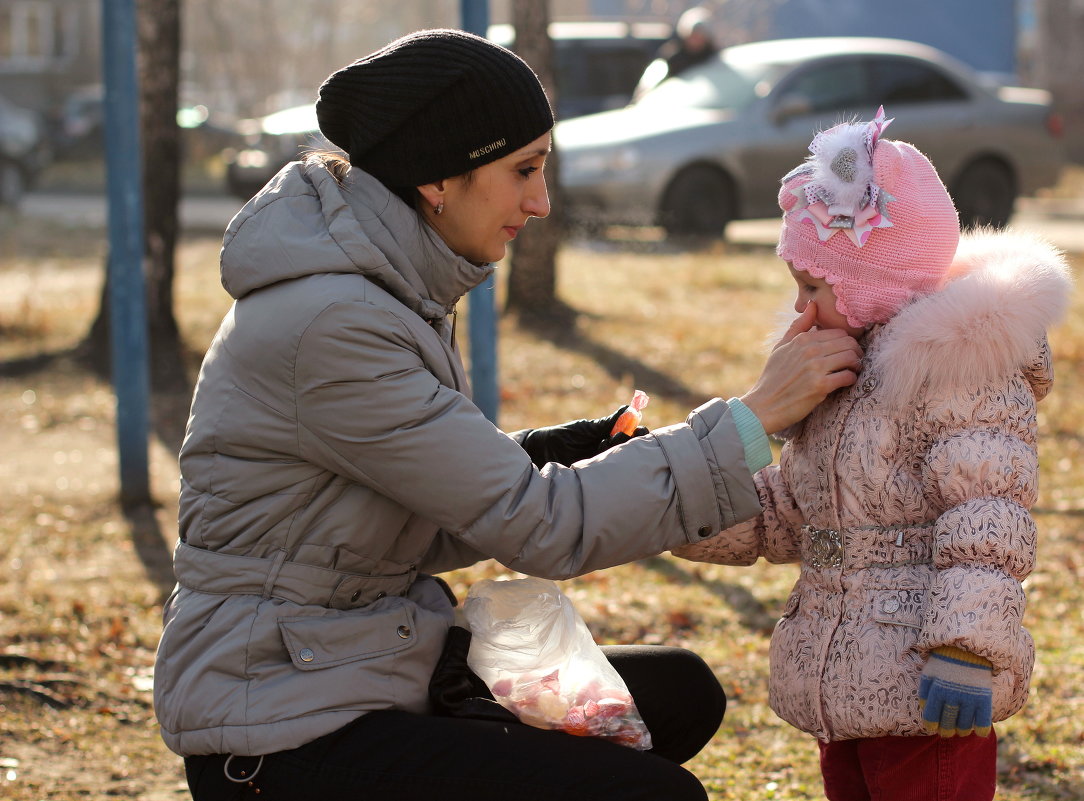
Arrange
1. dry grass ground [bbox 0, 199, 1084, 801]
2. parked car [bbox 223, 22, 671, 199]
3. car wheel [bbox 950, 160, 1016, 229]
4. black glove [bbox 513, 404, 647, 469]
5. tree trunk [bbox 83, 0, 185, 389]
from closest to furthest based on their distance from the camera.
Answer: black glove [bbox 513, 404, 647, 469]
dry grass ground [bbox 0, 199, 1084, 801]
tree trunk [bbox 83, 0, 185, 389]
car wheel [bbox 950, 160, 1016, 229]
parked car [bbox 223, 22, 671, 199]

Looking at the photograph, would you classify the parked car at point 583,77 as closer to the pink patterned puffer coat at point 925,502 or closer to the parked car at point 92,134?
the parked car at point 92,134

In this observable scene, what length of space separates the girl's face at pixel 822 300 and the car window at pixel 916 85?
34.2 feet

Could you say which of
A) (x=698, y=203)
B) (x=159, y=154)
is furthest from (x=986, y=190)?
(x=159, y=154)

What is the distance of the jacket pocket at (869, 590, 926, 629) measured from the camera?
2355 mm

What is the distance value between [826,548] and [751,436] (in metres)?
0.34

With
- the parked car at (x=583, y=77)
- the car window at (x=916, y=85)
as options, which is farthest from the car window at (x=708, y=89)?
the parked car at (x=583, y=77)

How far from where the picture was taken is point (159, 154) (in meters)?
7.77

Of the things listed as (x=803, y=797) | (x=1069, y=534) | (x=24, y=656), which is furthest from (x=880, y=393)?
(x=1069, y=534)

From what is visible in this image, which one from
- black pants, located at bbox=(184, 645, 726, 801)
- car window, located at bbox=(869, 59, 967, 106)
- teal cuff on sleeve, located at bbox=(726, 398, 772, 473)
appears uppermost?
teal cuff on sleeve, located at bbox=(726, 398, 772, 473)

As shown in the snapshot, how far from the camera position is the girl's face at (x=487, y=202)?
94.3 inches

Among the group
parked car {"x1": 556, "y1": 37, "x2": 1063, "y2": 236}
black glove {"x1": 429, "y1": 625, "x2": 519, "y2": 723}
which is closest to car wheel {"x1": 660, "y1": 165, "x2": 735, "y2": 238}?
parked car {"x1": 556, "y1": 37, "x2": 1063, "y2": 236}

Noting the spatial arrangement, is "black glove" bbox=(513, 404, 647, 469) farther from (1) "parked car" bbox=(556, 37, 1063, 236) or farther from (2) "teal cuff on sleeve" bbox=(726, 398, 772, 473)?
(1) "parked car" bbox=(556, 37, 1063, 236)

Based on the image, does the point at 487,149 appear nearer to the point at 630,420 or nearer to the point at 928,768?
the point at 630,420

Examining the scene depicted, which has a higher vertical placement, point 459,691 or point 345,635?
point 345,635
